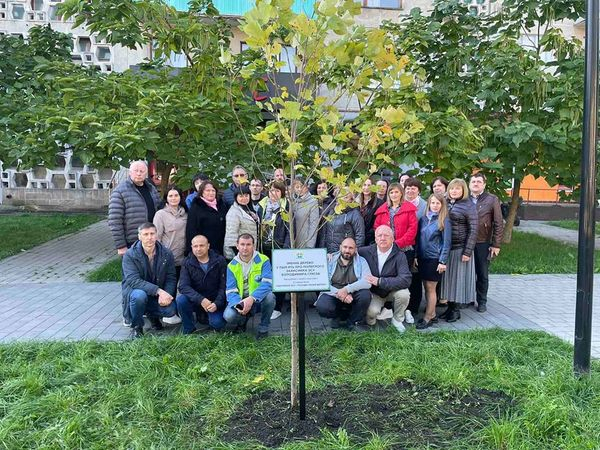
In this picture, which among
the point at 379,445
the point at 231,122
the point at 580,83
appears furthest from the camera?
the point at 580,83

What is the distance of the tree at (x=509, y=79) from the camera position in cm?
849

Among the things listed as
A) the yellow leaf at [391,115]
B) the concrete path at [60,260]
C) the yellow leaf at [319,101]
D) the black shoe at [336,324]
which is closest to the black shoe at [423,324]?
the black shoe at [336,324]

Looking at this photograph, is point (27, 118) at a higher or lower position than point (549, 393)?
higher

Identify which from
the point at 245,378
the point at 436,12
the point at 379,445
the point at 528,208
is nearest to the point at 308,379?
the point at 245,378

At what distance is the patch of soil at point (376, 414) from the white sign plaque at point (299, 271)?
98cm

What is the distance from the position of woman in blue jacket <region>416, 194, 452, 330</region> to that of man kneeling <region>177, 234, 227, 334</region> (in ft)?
7.62

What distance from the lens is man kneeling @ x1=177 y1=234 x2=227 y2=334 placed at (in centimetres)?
516

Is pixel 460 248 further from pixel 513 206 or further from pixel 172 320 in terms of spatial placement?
pixel 513 206

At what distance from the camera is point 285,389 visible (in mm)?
3914

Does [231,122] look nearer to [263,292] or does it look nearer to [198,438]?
[263,292]

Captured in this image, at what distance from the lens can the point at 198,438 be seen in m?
3.26

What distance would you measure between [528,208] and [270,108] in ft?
59.6

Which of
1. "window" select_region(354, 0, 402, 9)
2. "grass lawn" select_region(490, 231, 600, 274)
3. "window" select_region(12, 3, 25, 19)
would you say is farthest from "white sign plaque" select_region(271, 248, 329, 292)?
"window" select_region(12, 3, 25, 19)

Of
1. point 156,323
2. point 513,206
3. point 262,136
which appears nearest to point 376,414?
point 262,136
